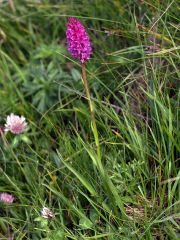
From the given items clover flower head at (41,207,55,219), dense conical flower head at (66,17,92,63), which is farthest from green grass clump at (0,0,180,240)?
dense conical flower head at (66,17,92,63)

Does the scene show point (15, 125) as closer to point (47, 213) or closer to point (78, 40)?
point (47, 213)

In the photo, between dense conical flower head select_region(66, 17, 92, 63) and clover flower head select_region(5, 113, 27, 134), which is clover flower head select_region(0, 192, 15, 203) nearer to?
clover flower head select_region(5, 113, 27, 134)

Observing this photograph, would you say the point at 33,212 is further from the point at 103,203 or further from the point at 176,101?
the point at 176,101

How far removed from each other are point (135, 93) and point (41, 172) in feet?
1.82

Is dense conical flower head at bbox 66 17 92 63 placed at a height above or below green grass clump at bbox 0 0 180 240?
above

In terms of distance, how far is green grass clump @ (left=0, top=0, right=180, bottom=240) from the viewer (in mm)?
1983

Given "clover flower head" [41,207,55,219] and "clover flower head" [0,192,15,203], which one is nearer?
"clover flower head" [41,207,55,219]

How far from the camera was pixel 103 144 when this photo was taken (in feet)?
7.37

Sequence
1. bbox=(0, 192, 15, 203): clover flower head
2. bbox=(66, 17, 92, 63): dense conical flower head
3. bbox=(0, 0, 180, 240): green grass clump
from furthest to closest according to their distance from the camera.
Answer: bbox=(0, 192, 15, 203): clover flower head → bbox=(0, 0, 180, 240): green grass clump → bbox=(66, 17, 92, 63): dense conical flower head

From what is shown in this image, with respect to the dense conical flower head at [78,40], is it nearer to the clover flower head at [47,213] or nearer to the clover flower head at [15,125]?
the clover flower head at [47,213]

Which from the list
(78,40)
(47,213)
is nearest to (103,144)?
(47,213)

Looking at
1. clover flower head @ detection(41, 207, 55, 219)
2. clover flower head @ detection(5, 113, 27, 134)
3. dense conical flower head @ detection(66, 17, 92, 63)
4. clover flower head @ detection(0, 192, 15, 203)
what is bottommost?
clover flower head @ detection(0, 192, 15, 203)

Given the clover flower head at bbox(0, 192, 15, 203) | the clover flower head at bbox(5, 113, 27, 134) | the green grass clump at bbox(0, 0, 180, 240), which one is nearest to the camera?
the green grass clump at bbox(0, 0, 180, 240)

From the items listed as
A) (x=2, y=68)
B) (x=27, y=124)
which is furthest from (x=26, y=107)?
(x=2, y=68)
